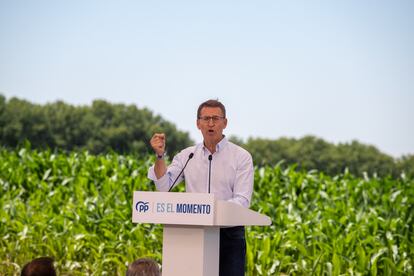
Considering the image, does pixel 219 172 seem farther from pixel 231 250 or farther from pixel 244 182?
pixel 231 250

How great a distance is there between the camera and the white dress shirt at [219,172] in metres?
4.30

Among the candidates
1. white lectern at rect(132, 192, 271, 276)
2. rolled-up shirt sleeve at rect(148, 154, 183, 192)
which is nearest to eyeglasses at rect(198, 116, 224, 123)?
rolled-up shirt sleeve at rect(148, 154, 183, 192)

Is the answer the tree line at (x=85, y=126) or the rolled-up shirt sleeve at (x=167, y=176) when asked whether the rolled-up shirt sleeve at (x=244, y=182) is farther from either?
the tree line at (x=85, y=126)

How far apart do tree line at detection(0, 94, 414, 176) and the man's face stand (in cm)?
3594

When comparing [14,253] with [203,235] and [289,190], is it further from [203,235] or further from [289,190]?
[203,235]

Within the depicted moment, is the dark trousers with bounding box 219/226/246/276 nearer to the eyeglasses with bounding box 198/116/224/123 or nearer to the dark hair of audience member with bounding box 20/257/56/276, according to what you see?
the eyeglasses with bounding box 198/116/224/123

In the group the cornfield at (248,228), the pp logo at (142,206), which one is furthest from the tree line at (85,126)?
the pp logo at (142,206)

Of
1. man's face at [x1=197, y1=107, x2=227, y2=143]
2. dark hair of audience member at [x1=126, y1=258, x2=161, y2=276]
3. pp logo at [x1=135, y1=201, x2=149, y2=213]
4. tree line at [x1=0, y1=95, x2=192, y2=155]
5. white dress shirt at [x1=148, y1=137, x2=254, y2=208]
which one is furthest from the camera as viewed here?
tree line at [x1=0, y1=95, x2=192, y2=155]

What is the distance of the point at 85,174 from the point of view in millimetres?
10656

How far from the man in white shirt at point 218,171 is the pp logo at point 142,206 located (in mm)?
337

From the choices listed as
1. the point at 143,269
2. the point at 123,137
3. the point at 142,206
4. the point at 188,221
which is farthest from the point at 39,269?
the point at 123,137

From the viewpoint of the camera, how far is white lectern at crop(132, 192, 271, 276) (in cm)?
378

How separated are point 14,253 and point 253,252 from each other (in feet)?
8.91

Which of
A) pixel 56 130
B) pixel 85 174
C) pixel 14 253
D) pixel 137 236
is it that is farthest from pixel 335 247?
pixel 56 130
